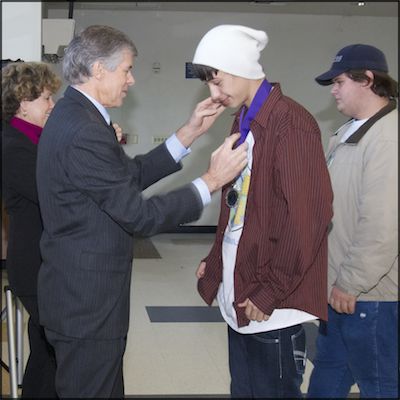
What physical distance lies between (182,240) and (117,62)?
6.65 m

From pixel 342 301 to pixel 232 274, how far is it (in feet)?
1.74

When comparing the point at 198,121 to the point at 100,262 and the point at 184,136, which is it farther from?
the point at 100,262

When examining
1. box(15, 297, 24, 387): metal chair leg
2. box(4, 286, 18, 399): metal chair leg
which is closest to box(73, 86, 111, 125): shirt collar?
box(4, 286, 18, 399): metal chair leg

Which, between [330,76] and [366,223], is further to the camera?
[330,76]

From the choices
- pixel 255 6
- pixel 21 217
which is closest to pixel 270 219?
pixel 21 217

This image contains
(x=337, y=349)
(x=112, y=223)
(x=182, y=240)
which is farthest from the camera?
(x=182, y=240)

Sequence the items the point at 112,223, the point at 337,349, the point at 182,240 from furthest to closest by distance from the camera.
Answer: the point at 182,240, the point at 337,349, the point at 112,223

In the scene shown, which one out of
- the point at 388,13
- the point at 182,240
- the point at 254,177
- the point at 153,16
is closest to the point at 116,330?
the point at 254,177

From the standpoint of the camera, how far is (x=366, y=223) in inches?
89.4

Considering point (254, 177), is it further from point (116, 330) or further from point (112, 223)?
point (116, 330)

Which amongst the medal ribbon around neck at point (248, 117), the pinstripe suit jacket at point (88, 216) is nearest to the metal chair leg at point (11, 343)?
the pinstripe suit jacket at point (88, 216)

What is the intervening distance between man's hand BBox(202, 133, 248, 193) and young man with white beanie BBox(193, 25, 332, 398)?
6 centimetres

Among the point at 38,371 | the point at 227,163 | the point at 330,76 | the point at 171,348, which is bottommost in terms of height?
the point at 171,348

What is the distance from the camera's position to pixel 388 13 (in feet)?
28.3
